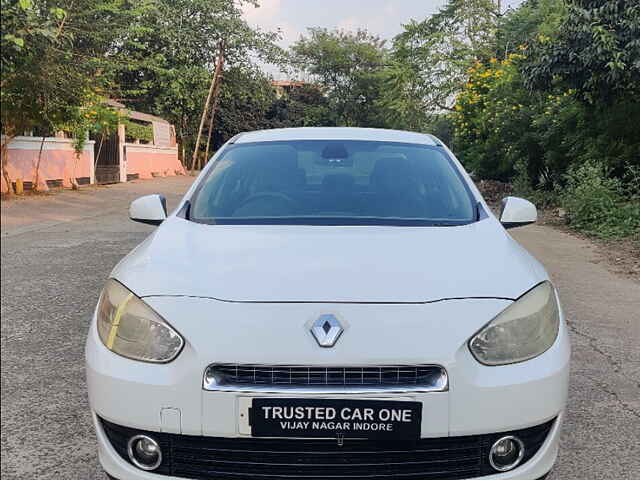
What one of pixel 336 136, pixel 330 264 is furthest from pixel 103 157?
pixel 330 264

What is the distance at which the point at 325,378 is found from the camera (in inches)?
87.0

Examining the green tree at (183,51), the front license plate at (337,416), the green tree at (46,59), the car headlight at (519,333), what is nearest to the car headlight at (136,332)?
the front license plate at (337,416)

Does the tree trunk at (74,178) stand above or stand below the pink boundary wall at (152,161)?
above

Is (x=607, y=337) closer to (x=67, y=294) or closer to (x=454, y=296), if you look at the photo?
(x=454, y=296)

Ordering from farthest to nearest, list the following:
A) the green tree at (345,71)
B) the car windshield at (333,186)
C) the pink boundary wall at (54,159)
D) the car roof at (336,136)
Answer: the green tree at (345,71) → the pink boundary wall at (54,159) → the car roof at (336,136) → the car windshield at (333,186)

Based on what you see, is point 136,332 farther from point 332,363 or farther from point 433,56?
point 433,56

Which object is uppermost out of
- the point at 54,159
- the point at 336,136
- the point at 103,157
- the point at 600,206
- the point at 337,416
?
the point at 336,136

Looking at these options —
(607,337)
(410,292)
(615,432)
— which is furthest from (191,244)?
(607,337)

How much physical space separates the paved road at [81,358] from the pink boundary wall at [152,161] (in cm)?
1851

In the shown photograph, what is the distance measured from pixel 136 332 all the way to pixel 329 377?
0.63 metres

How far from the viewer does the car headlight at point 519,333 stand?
2307mm

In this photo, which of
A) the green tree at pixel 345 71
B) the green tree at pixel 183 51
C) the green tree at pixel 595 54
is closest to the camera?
the green tree at pixel 595 54

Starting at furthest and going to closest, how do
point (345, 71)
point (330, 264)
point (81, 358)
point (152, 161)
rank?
1. point (345, 71)
2. point (152, 161)
3. point (81, 358)
4. point (330, 264)

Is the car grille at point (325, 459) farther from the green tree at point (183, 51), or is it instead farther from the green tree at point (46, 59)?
the green tree at point (183, 51)
